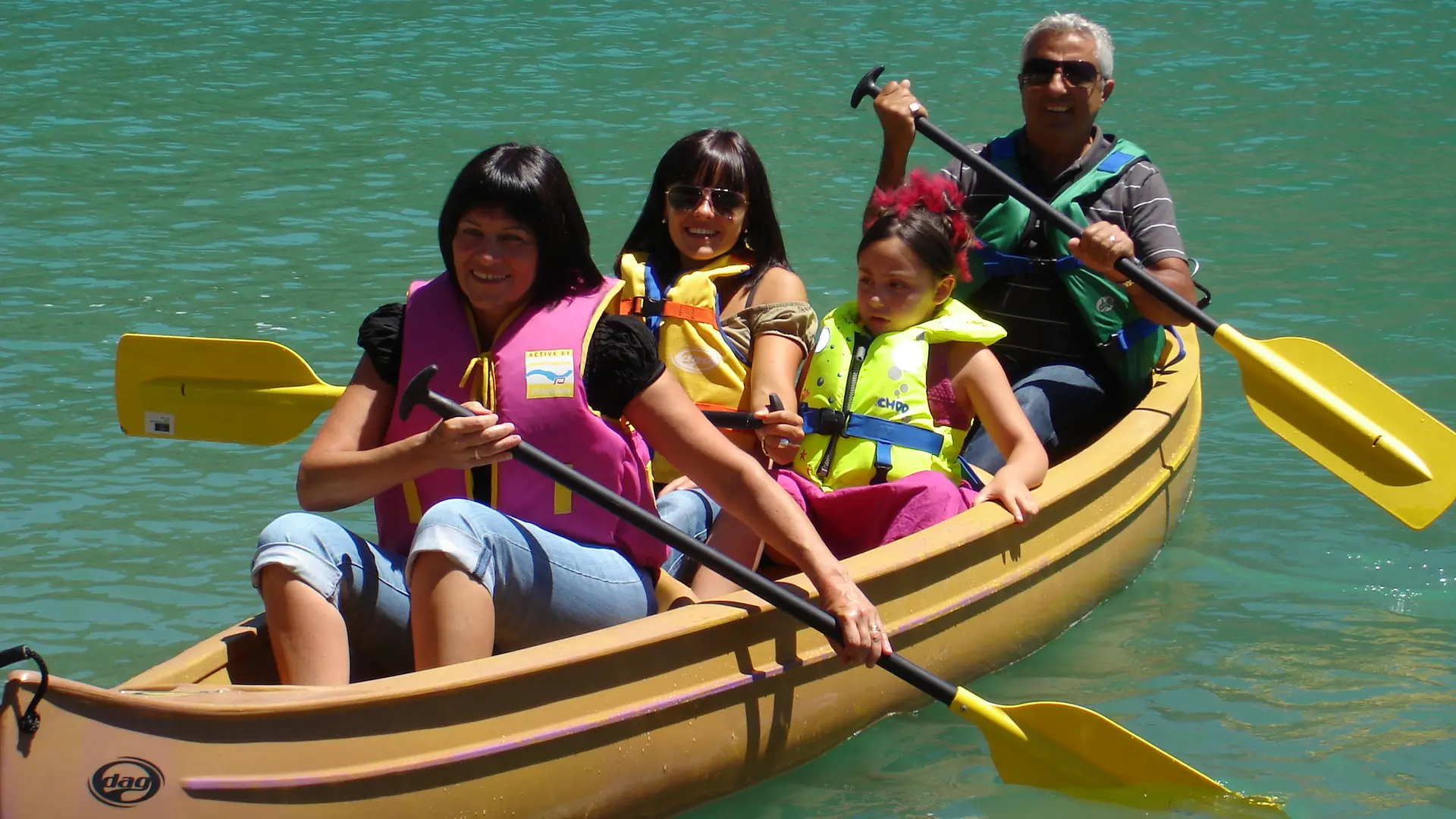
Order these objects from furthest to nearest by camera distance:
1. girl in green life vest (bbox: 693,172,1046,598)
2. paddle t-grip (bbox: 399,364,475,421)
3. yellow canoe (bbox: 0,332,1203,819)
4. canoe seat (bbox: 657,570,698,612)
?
girl in green life vest (bbox: 693,172,1046,598), canoe seat (bbox: 657,570,698,612), paddle t-grip (bbox: 399,364,475,421), yellow canoe (bbox: 0,332,1203,819)

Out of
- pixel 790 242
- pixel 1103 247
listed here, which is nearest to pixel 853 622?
pixel 1103 247

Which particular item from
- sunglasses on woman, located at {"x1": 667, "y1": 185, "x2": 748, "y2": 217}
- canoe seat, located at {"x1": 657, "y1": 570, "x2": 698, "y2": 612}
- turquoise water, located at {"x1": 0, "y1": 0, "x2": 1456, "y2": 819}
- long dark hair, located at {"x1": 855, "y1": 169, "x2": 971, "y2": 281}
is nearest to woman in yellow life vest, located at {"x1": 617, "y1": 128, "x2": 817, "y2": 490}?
sunglasses on woman, located at {"x1": 667, "y1": 185, "x2": 748, "y2": 217}

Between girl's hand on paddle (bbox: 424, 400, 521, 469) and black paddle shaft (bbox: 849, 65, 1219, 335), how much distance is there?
2021 millimetres

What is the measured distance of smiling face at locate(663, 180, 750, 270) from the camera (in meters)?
3.94

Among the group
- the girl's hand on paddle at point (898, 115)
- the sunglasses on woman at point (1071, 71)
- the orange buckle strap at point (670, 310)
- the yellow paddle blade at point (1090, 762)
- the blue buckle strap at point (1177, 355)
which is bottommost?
the yellow paddle blade at point (1090, 762)

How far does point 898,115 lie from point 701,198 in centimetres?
94

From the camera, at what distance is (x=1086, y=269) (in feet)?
15.3

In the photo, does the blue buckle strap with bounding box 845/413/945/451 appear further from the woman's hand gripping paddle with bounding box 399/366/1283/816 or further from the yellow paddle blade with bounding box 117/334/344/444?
the yellow paddle blade with bounding box 117/334/344/444

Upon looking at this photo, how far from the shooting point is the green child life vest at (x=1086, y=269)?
4652mm

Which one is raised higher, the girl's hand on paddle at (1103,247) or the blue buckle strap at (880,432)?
the girl's hand on paddle at (1103,247)

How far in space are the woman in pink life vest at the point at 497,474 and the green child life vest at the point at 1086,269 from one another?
1879 millimetres

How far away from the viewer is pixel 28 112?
1142 cm

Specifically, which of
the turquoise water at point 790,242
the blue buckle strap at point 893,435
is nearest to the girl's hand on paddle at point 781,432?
the blue buckle strap at point 893,435

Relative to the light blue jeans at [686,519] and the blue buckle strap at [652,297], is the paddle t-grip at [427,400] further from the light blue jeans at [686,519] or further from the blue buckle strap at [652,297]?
the blue buckle strap at [652,297]
